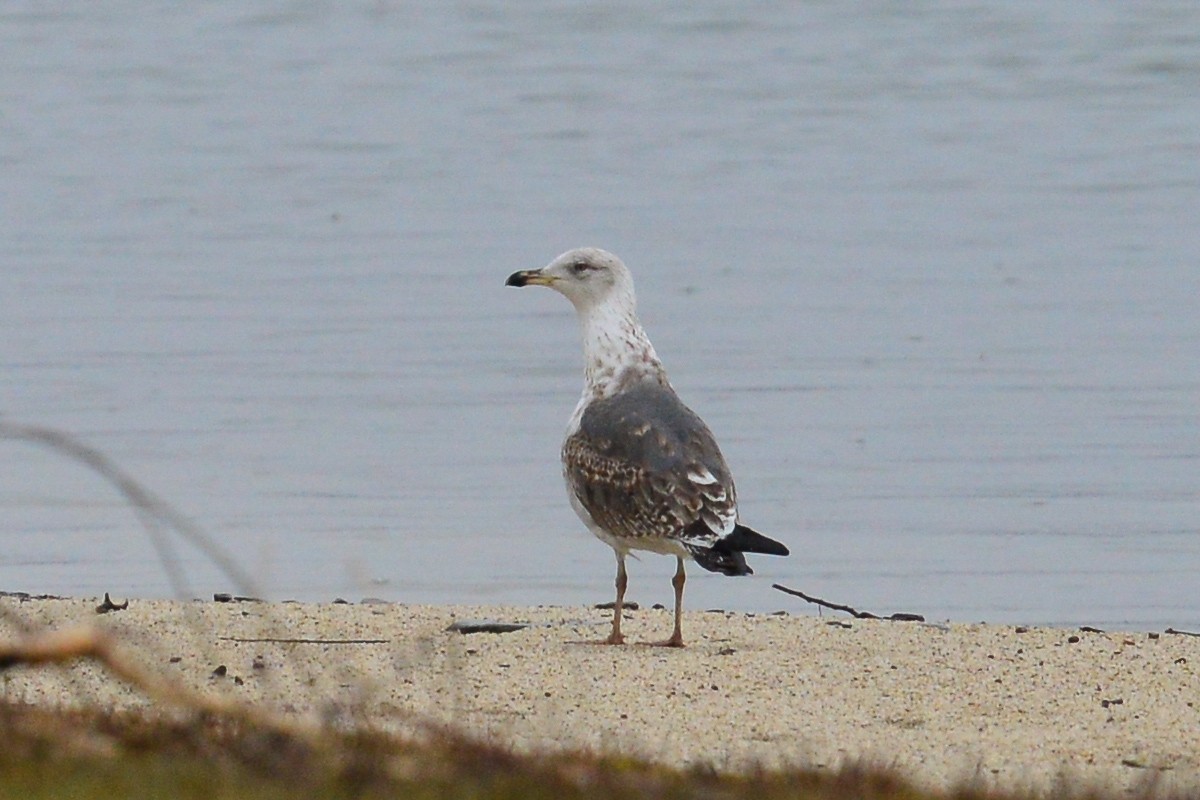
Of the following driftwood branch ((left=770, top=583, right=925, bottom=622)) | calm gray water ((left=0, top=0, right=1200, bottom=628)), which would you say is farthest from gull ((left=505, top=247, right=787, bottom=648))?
calm gray water ((left=0, top=0, right=1200, bottom=628))

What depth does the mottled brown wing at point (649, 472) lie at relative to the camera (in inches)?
390

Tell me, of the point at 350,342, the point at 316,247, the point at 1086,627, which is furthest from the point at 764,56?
the point at 1086,627

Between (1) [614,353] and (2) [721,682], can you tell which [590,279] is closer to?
(1) [614,353]

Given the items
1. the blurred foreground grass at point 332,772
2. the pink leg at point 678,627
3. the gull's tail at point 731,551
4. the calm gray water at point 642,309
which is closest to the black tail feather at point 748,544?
the gull's tail at point 731,551

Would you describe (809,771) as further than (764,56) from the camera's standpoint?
No

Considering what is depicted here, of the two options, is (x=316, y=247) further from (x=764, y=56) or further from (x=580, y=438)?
(x=764, y=56)

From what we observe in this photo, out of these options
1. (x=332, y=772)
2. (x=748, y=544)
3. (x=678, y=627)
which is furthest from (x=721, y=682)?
(x=332, y=772)

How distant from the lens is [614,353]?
35.9ft

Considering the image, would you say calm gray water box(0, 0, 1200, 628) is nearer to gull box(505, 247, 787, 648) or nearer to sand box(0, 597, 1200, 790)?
sand box(0, 597, 1200, 790)

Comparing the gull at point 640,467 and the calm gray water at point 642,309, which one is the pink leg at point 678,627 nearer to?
the gull at point 640,467

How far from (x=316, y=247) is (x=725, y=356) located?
6.89 metres

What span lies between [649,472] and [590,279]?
1.49 metres

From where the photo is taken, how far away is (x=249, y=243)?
79.2 feet

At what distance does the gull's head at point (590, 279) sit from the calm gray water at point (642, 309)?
1.56 m
